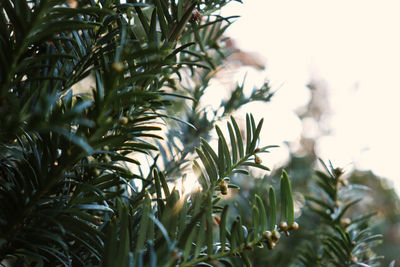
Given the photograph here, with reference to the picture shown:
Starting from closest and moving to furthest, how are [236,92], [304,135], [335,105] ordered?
[236,92] → [304,135] → [335,105]

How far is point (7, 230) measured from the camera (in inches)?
11.2

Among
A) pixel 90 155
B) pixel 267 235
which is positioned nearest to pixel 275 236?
pixel 267 235

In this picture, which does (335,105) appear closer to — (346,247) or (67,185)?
(346,247)

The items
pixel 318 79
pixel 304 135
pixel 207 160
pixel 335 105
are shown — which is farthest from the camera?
pixel 318 79

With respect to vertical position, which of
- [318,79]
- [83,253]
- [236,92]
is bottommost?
[318,79]

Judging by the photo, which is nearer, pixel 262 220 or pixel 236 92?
pixel 262 220

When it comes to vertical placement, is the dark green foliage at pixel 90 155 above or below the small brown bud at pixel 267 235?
above

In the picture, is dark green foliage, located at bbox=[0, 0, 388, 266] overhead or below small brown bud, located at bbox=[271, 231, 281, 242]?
overhead

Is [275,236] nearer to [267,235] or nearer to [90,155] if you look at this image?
[267,235]

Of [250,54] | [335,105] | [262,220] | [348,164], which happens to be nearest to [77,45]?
[262,220]

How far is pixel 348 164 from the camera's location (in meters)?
0.55

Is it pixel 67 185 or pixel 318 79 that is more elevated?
pixel 67 185

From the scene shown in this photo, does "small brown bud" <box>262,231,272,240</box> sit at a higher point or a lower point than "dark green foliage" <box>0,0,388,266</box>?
lower

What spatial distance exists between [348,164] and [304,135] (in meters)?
1.36
